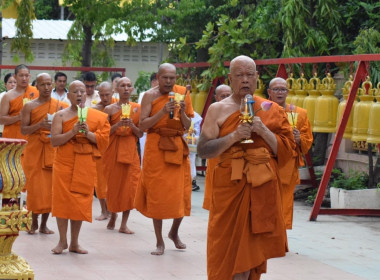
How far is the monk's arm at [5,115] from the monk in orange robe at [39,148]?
1155mm

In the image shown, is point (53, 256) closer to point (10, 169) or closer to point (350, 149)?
point (10, 169)

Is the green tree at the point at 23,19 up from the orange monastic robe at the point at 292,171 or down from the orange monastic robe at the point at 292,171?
up

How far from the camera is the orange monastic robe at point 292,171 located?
10.1m

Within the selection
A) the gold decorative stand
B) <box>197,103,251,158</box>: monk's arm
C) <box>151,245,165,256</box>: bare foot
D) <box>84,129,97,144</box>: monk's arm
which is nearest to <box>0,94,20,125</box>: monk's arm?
<box>84,129,97,144</box>: monk's arm

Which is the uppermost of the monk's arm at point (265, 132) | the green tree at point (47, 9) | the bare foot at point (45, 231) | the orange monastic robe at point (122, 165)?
the green tree at point (47, 9)

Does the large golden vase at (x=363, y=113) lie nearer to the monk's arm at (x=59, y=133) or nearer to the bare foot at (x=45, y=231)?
the monk's arm at (x=59, y=133)

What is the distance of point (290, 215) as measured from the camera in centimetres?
1020

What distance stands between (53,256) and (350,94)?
14.5 ft

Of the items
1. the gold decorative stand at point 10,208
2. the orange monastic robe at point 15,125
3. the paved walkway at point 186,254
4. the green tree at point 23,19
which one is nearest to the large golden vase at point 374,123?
the paved walkway at point 186,254

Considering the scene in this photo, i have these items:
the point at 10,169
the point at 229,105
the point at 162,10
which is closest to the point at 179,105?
the point at 229,105

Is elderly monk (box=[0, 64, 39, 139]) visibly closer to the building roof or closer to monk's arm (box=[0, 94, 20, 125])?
monk's arm (box=[0, 94, 20, 125])

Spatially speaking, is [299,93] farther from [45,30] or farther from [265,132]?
[45,30]

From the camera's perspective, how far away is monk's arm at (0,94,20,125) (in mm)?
12250

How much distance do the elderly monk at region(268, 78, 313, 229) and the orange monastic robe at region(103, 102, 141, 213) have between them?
230cm
